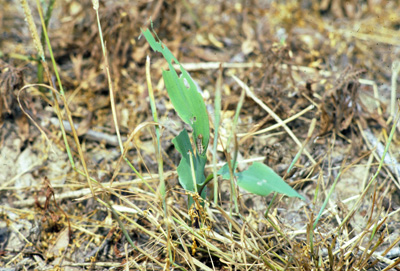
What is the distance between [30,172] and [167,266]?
801 millimetres

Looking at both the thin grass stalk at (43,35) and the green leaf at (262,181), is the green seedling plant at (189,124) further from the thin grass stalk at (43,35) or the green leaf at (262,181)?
the thin grass stalk at (43,35)

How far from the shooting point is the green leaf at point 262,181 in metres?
0.88

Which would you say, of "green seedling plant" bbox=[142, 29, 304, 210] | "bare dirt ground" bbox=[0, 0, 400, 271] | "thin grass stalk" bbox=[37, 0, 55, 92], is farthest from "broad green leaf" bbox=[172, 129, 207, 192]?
"thin grass stalk" bbox=[37, 0, 55, 92]

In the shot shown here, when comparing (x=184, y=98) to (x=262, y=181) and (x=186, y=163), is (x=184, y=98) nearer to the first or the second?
(x=186, y=163)

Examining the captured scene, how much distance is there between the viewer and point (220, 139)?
1.04 metres

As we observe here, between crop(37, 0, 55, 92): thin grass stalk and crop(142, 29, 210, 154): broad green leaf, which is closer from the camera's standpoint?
crop(142, 29, 210, 154): broad green leaf

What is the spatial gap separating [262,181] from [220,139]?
19cm

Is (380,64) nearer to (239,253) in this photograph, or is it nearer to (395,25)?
(395,25)

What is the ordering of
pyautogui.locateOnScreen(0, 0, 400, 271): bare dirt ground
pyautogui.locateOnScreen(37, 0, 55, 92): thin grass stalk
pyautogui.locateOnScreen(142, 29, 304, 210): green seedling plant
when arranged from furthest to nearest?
pyautogui.locateOnScreen(37, 0, 55, 92): thin grass stalk
pyautogui.locateOnScreen(0, 0, 400, 271): bare dirt ground
pyautogui.locateOnScreen(142, 29, 304, 210): green seedling plant

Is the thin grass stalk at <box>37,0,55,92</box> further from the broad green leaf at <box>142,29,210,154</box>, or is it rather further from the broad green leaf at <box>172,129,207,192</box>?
the broad green leaf at <box>172,129,207,192</box>

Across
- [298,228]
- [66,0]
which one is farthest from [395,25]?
[66,0]

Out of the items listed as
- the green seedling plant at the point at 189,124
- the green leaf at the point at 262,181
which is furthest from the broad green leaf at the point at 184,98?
the green leaf at the point at 262,181

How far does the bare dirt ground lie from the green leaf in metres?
0.11

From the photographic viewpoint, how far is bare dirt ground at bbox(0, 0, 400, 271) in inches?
45.8
